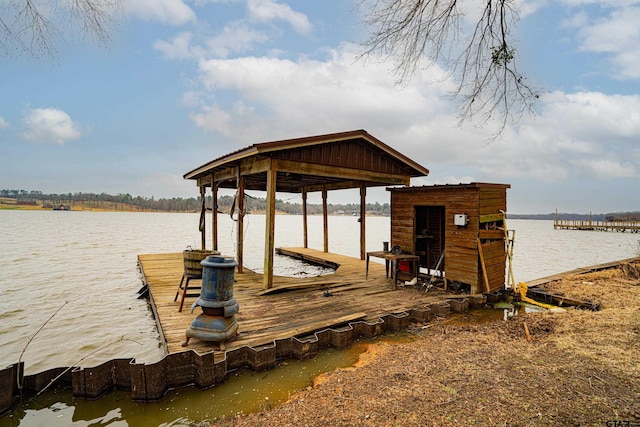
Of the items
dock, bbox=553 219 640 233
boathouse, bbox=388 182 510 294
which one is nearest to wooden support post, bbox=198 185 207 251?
boathouse, bbox=388 182 510 294

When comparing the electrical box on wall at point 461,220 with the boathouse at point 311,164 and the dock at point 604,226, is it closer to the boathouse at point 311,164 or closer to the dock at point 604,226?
the boathouse at point 311,164

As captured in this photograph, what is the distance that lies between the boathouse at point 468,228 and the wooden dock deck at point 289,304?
3.03ft

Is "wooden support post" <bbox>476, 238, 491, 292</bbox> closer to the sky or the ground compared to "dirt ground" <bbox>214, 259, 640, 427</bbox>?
closer to the sky

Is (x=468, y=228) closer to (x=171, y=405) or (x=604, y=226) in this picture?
(x=171, y=405)

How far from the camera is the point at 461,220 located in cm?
792

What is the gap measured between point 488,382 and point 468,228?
16.0ft

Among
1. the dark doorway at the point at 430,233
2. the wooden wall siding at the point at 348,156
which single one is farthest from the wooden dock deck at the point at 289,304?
the wooden wall siding at the point at 348,156

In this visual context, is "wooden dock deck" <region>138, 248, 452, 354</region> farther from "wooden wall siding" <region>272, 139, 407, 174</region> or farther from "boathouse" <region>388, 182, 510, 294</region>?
"wooden wall siding" <region>272, 139, 407, 174</region>

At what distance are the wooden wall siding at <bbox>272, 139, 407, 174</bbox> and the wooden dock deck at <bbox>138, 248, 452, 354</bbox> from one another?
338 cm

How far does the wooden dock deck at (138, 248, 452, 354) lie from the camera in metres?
5.25

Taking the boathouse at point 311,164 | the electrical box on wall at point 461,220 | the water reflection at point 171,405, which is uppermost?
the boathouse at point 311,164

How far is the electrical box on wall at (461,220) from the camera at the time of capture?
7.88 meters

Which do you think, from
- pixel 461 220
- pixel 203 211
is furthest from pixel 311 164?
pixel 203 211

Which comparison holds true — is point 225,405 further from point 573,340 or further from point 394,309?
point 573,340
